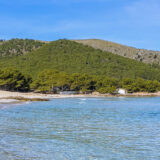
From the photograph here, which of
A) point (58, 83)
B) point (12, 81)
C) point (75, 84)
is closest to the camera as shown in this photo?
point (12, 81)

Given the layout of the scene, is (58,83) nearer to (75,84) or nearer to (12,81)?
(75,84)

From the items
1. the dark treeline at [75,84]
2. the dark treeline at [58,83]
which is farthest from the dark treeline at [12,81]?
the dark treeline at [75,84]

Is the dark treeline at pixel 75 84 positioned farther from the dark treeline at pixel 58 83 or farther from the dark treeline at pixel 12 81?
the dark treeline at pixel 12 81

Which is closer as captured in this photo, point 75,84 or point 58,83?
point 58,83

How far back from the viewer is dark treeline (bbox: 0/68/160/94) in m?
106

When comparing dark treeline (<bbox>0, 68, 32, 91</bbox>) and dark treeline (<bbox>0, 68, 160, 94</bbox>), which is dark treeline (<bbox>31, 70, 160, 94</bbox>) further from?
dark treeline (<bbox>0, 68, 32, 91</bbox>)

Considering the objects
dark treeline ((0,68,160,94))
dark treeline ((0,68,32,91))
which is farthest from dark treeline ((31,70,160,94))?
dark treeline ((0,68,32,91))

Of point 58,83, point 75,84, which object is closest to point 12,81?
point 58,83

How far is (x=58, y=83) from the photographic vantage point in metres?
116

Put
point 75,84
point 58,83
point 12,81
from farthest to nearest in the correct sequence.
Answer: point 75,84, point 58,83, point 12,81

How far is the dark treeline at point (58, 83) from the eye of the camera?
105500 millimetres

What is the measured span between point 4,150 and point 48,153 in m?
2.19

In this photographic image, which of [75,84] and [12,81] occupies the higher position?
[12,81]

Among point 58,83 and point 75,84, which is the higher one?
point 58,83
